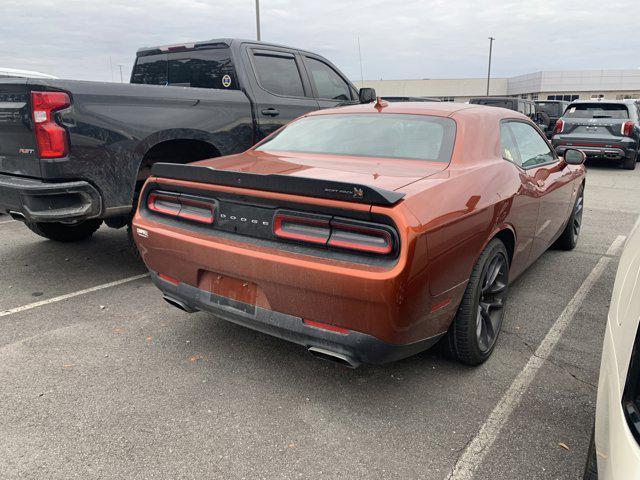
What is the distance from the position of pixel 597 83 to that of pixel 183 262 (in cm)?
6570

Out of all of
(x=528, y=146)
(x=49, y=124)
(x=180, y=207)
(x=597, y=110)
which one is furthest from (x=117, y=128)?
(x=597, y=110)

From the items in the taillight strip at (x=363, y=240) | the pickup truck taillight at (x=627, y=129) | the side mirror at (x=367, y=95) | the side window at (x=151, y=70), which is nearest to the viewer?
the taillight strip at (x=363, y=240)

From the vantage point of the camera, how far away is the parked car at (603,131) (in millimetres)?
12625

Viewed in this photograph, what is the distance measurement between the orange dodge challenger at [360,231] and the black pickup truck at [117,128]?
0.93m

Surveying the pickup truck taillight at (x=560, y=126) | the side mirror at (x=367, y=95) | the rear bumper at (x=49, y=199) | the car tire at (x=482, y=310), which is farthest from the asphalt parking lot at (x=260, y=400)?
the pickup truck taillight at (x=560, y=126)

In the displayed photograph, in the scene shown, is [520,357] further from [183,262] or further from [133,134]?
[133,134]

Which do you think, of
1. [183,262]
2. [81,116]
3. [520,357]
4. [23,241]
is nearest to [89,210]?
[81,116]

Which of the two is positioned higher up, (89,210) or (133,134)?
(133,134)

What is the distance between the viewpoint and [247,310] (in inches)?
104

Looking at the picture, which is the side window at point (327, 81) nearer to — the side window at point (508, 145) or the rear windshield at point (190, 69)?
the rear windshield at point (190, 69)

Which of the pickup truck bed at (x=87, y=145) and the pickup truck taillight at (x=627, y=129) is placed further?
the pickup truck taillight at (x=627, y=129)

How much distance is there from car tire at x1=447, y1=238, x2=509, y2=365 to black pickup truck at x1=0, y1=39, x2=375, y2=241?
2754mm

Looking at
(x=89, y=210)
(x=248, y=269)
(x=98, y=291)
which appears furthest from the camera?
(x=98, y=291)

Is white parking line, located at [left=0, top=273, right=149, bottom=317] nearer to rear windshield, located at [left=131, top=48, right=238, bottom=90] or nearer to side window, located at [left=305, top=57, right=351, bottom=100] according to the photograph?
rear windshield, located at [left=131, top=48, right=238, bottom=90]
